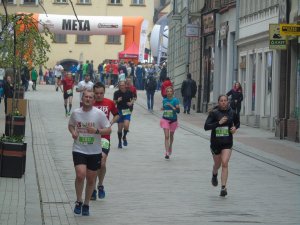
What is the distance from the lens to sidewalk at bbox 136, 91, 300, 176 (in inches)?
981

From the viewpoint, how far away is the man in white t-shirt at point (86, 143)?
46.6 ft

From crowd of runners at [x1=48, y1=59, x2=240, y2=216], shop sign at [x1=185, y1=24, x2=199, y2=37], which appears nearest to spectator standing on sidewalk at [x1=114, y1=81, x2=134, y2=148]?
crowd of runners at [x1=48, y1=59, x2=240, y2=216]

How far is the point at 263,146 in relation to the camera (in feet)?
99.6

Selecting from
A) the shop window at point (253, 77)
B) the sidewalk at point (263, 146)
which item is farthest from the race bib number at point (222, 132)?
the shop window at point (253, 77)

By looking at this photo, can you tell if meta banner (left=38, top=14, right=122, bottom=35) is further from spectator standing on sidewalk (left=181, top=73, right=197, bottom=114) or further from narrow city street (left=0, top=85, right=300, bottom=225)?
narrow city street (left=0, top=85, right=300, bottom=225)

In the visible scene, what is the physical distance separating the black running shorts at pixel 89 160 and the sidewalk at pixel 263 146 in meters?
8.46

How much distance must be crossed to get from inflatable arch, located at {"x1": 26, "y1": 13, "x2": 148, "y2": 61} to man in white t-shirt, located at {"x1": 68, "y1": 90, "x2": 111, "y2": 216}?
42.7 meters

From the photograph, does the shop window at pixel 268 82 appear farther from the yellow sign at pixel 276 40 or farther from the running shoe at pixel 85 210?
the running shoe at pixel 85 210

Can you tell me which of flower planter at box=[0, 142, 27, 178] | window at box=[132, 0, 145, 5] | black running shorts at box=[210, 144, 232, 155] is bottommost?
flower planter at box=[0, 142, 27, 178]

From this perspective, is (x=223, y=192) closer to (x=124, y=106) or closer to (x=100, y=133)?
(x=100, y=133)

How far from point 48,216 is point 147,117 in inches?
1201

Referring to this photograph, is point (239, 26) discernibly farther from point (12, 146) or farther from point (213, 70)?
point (12, 146)

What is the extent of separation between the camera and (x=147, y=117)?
44438 mm

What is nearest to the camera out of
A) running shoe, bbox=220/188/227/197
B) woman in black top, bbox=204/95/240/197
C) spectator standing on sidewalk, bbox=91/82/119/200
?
spectator standing on sidewalk, bbox=91/82/119/200
